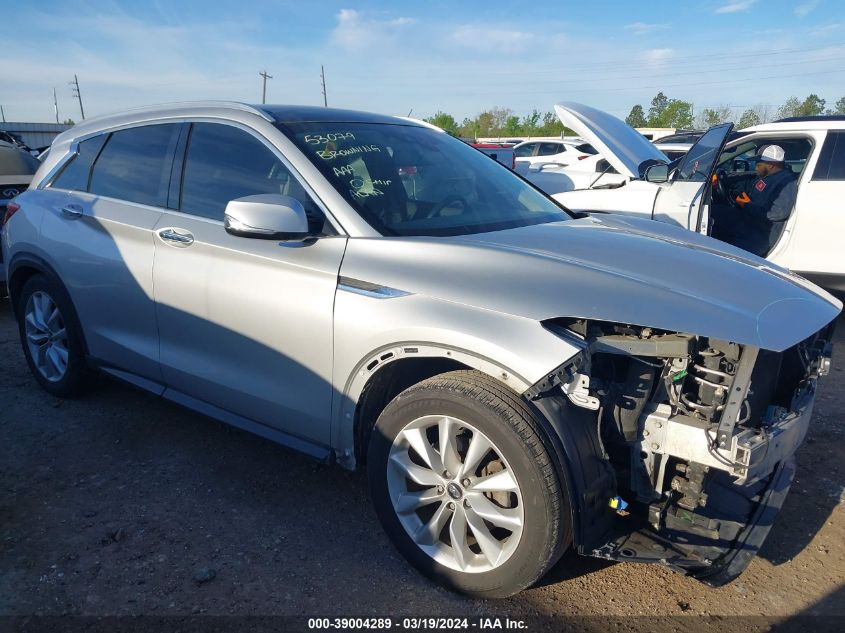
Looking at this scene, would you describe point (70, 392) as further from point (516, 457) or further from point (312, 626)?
→ point (516, 457)

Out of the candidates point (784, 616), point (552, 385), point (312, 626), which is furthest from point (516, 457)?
point (784, 616)

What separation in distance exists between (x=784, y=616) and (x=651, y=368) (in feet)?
3.71

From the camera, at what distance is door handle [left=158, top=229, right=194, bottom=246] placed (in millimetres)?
3352

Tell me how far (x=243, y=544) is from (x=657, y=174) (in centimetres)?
453

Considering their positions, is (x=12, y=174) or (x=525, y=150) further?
(x=525, y=150)

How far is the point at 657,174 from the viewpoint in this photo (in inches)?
226

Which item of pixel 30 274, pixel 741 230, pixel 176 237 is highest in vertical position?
pixel 176 237

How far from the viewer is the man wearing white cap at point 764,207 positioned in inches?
251

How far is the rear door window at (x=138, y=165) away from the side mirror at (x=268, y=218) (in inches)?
39.6

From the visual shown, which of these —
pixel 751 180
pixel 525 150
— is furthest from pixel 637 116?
pixel 751 180

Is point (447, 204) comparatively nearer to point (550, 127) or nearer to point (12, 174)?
point (12, 174)

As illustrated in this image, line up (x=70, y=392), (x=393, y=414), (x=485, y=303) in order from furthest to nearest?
(x=70, y=392)
(x=393, y=414)
(x=485, y=303)

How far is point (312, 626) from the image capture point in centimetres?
251

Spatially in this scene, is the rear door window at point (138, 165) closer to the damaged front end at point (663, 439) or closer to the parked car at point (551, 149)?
the damaged front end at point (663, 439)
